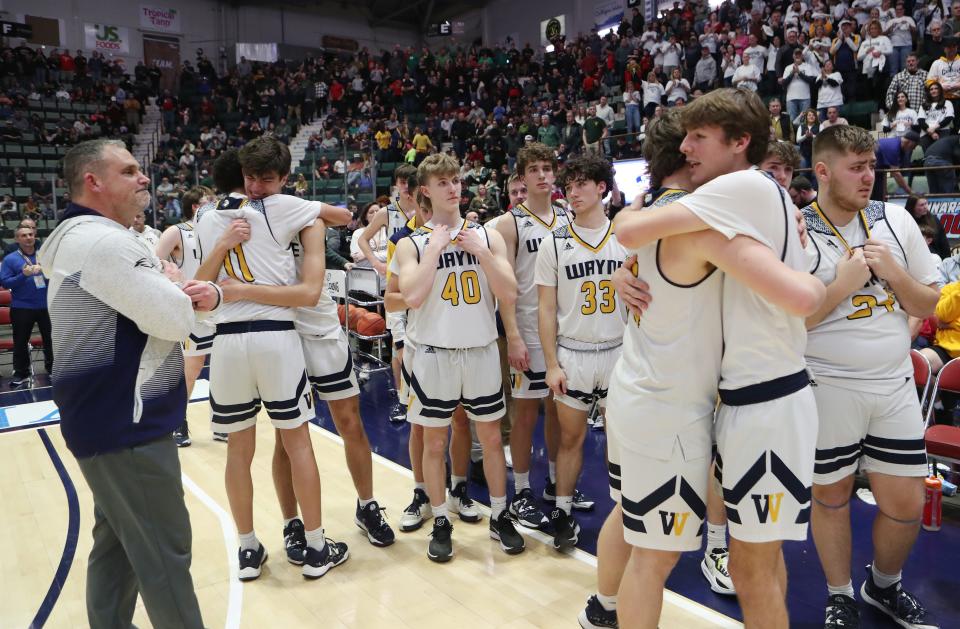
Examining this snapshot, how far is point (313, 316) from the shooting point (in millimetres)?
3654

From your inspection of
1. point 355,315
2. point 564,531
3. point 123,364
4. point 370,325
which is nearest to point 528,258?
point 564,531

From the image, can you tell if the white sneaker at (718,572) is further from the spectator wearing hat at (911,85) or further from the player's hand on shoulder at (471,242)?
the spectator wearing hat at (911,85)

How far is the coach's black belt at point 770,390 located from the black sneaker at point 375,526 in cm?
244

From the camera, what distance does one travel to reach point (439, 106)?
21844 mm

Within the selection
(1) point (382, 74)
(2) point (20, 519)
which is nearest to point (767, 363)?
(2) point (20, 519)

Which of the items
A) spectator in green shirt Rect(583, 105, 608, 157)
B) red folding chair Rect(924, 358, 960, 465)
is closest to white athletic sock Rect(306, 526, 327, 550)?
red folding chair Rect(924, 358, 960, 465)

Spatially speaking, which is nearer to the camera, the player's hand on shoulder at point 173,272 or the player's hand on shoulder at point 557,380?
the player's hand on shoulder at point 173,272

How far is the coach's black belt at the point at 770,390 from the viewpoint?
1.98 meters

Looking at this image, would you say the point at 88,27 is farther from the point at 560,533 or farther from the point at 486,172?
the point at 560,533

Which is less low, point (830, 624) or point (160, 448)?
point (160, 448)

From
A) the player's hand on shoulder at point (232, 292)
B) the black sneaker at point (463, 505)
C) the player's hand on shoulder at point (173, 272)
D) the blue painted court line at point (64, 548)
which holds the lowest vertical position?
the blue painted court line at point (64, 548)

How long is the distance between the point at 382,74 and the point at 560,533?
22978 millimetres

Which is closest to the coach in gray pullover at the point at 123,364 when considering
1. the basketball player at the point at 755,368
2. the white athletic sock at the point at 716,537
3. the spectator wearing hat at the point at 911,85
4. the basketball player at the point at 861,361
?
the basketball player at the point at 755,368

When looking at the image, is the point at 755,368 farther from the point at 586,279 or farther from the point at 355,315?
the point at 355,315
